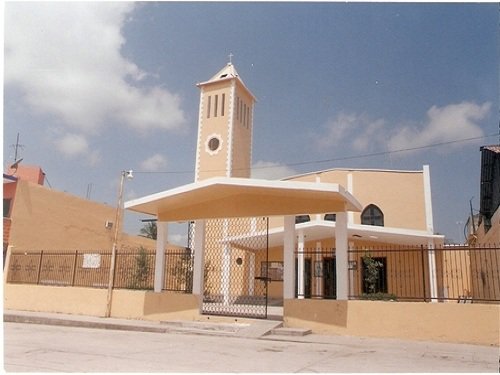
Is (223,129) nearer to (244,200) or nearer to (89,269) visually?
(89,269)

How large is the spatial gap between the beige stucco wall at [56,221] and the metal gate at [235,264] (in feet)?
20.9

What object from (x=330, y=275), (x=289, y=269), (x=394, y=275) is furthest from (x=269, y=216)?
(x=394, y=275)

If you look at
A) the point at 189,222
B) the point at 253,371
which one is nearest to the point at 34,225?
the point at 189,222

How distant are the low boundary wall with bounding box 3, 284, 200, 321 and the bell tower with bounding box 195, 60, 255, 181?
12141 mm

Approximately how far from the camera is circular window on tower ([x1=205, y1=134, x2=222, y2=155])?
2584 cm

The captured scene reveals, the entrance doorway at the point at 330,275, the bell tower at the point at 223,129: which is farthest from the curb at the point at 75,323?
the bell tower at the point at 223,129

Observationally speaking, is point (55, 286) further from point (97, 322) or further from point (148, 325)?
point (148, 325)

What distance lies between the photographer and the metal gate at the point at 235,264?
14.2 meters

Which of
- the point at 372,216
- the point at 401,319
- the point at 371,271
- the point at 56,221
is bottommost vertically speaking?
the point at 401,319

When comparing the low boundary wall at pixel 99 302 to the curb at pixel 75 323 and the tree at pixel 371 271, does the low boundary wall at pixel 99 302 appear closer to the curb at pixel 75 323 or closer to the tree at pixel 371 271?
the curb at pixel 75 323

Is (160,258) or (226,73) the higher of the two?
(226,73)

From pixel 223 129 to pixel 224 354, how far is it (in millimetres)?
19675

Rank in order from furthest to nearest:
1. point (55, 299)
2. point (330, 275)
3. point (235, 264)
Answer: point (235, 264), point (330, 275), point (55, 299)

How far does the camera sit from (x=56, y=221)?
20.0 meters
